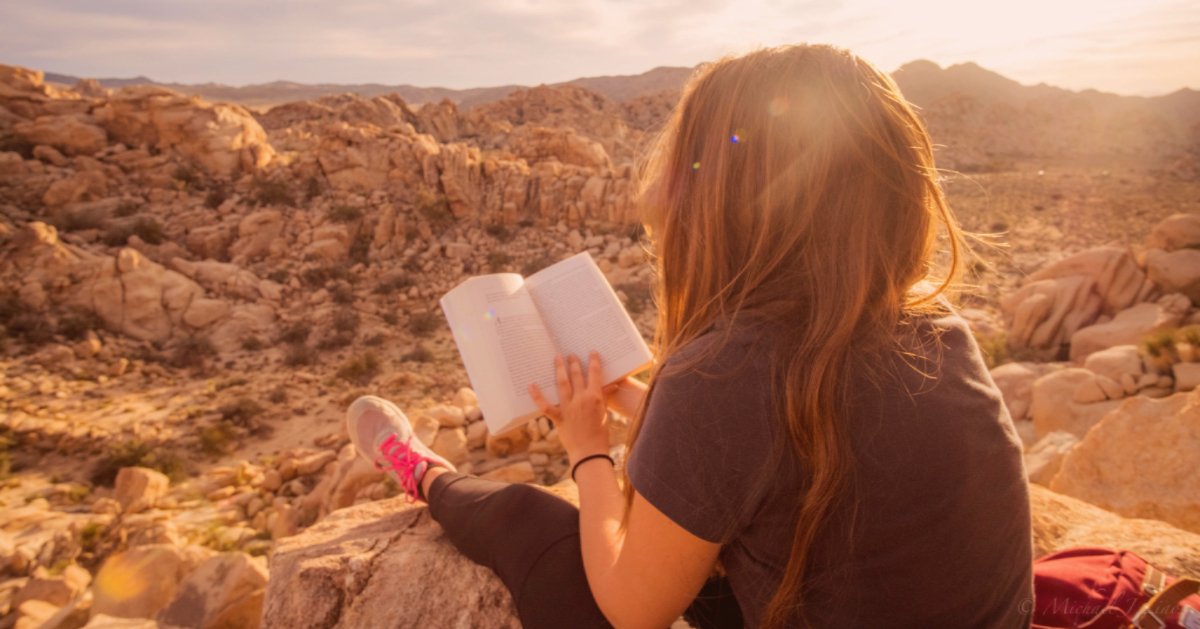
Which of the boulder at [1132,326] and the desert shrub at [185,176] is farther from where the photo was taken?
the desert shrub at [185,176]

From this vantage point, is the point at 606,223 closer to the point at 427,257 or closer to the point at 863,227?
the point at 427,257

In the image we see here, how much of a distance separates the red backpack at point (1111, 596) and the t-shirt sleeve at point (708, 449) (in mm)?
798

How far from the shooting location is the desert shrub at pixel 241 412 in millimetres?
5766

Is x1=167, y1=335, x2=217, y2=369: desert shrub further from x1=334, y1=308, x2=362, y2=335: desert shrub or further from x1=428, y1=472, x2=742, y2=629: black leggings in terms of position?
x1=428, y1=472, x2=742, y2=629: black leggings

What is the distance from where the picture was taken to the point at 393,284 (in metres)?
9.43

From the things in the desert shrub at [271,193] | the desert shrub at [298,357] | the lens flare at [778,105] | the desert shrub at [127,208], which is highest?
the lens flare at [778,105]

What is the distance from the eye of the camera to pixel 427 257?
10.4m

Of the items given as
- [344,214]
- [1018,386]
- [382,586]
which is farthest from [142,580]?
[344,214]

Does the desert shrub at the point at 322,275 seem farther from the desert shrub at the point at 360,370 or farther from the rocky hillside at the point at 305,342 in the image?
the desert shrub at the point at 360,370

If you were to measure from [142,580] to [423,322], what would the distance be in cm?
559

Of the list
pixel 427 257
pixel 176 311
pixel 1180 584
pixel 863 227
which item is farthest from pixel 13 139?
Result: pixel 1180 584

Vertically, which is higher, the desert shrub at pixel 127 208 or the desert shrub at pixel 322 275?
the desert shrub at pixel 127 208

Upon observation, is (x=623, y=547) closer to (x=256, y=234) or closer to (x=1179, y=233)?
(x=1179, y=233)

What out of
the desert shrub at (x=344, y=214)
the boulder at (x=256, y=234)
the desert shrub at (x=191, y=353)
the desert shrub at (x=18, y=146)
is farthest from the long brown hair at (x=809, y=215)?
the desert shrub at (x=18, y=146)
